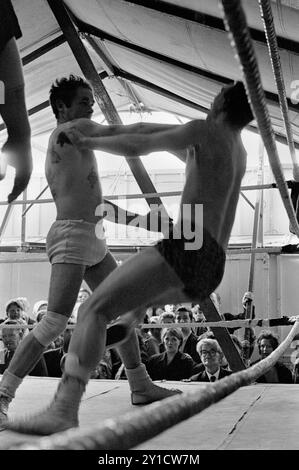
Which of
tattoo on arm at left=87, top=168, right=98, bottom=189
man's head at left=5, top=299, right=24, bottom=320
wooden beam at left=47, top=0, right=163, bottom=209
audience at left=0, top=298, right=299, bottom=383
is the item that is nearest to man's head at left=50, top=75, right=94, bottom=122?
tattoo on arm at left=87, top=168, right=98, bottom=189

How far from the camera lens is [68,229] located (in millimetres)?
1438

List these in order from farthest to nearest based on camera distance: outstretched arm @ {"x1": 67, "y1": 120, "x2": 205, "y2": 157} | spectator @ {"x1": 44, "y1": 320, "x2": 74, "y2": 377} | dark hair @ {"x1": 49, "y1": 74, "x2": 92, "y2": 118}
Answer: spectator @ {"x1": 44, "y1": 320, "x2": 74, "y2": 377} < dark hair @ {"x1": 49, "y1": 74, "x2": 92, "y2": 118} < outstretched arm @ {"x1": 67, "y1": 120, "x2": 205, "y2": 157}

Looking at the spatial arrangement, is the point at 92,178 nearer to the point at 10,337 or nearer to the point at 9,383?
the point at 9,383

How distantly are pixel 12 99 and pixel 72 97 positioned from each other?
72cm

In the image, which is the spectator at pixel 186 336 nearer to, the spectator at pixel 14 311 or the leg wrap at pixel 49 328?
the spectator at pixel 14 311

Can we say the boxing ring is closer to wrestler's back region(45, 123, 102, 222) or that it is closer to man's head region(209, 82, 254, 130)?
man's head region(209, 82, 254, 130)

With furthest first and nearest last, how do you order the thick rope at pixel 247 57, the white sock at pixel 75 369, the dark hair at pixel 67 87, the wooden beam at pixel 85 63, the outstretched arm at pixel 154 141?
the wooden beam at pixel 85 63
the dark hair at pixel 67 87
the white sock at pixel 75 369
the outstretched arm at pixel 154 141
the thick rope at pixel 247 57

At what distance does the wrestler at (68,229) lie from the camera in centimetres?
139

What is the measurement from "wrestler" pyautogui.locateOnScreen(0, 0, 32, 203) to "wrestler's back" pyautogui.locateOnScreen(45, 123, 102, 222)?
1.93 ft

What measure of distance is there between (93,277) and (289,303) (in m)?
5.19

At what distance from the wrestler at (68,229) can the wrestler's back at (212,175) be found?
0.26 metres

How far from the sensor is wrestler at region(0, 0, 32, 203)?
0.75 m

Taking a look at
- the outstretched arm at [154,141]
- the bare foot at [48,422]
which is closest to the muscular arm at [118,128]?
the outstretched arm at [154,141]

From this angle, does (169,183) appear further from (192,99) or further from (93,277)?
(93,277)
